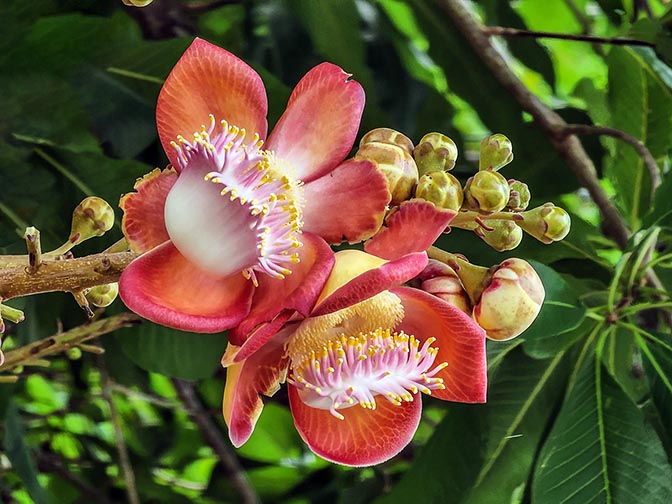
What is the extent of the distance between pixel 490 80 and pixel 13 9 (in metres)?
0.59

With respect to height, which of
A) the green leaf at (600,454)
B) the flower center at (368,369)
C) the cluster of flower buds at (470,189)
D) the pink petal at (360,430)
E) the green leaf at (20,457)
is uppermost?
the cluster of flower buds at (470,189)

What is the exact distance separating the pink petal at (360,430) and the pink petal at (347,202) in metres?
0.10

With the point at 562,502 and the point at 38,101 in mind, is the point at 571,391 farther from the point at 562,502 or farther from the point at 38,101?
the point at 38,101

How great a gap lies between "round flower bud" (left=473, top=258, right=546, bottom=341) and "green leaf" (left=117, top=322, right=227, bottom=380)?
53cm

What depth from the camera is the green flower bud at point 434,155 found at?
0.45 meters

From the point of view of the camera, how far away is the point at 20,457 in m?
0.88

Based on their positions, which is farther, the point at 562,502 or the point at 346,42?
the point at 346,42

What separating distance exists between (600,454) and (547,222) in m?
0.42

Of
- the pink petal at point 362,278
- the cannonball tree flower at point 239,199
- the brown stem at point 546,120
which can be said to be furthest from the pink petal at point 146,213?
the brown stem at point 546,120

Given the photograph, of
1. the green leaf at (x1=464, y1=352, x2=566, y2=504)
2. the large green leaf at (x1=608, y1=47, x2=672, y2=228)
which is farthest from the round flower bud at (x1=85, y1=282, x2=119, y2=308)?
the large green leaf at (x1=608, y1=47, x2=672, y2=228)

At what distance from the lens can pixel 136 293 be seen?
0.38m

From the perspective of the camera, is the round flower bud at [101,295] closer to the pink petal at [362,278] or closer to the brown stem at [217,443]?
the pink petal at [362,278]

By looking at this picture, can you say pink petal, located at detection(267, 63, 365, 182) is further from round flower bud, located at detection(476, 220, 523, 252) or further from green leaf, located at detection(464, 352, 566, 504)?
green leaf, located at detection(464, 352, 566, 504)

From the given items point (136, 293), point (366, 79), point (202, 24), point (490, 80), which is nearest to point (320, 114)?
point (136, 293)
